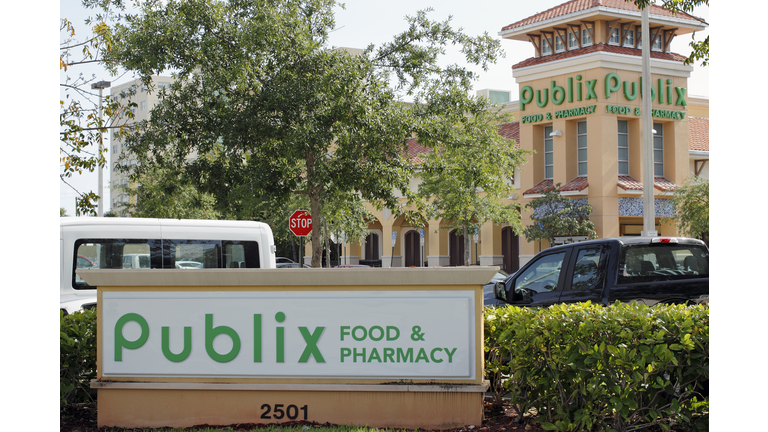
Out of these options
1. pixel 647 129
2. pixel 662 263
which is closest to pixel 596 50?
pixel 647 129

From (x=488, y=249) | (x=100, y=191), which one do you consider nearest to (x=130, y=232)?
(x=100, y=191)

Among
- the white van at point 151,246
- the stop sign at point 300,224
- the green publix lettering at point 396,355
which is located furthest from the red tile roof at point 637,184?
the green publix lettering at point 396,355

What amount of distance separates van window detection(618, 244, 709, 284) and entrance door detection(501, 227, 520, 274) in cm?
3469

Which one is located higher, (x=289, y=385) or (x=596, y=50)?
(x=596, y=50)

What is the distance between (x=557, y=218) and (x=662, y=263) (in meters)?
26.1

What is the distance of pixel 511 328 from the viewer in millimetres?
5547

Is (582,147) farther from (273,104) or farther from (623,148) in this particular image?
(273,104)

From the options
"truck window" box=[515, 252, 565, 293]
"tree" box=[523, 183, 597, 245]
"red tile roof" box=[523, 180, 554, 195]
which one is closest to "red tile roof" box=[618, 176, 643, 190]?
"tree" box=[523, 183, 597, 245]

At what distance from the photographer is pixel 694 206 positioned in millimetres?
31969

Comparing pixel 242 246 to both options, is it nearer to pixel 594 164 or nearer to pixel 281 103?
pixel 281 103

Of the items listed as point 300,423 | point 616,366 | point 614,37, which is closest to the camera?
point 616,366

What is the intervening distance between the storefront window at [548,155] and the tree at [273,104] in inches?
817

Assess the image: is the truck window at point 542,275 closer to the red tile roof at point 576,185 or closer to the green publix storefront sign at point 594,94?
the red tile roof at point 576,185

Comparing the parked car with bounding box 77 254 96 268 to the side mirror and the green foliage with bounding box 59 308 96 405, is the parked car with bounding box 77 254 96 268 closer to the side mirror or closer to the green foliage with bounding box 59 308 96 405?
the green foliage with bounding box 59 308 96 405
